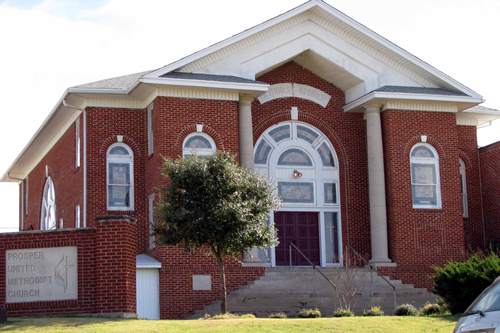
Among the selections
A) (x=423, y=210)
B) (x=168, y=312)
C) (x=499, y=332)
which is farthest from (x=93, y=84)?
(x=499, y=332)

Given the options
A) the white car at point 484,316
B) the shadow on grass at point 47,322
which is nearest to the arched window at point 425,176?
the shadow on grass at point 47,322

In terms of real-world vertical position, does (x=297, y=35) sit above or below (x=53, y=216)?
above

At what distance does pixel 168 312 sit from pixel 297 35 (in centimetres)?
1065

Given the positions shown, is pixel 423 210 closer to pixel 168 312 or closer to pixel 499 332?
pixel 168 312

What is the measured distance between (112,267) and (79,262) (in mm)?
736

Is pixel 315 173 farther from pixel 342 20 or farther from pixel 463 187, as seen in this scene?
pixel 463 187

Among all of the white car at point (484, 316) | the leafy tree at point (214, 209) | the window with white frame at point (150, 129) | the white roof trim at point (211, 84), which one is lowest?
the white car at point (484, 316)

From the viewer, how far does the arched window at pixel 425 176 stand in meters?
33.3

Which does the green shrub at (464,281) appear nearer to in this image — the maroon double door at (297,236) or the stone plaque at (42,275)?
the stone plaque at (42,275)

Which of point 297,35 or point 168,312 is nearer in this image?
point 168,312

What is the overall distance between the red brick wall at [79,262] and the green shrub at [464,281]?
8.61 m

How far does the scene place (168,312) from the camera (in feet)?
95.6

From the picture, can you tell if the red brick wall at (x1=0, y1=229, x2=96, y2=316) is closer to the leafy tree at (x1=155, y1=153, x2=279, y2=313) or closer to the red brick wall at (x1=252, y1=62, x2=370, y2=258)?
the leafy tree at (x1=155, y1=153, x2=279, y2=313)

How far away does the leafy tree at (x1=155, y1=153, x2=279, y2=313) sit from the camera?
2427 centimetres
